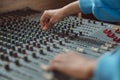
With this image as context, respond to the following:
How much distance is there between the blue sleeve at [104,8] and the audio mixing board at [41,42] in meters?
0.06

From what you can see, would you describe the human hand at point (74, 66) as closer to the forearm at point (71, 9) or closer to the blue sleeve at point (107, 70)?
the blue sleeve at point (107, 70)

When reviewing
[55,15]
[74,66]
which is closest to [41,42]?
[55,15]

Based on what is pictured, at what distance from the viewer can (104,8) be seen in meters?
1.50

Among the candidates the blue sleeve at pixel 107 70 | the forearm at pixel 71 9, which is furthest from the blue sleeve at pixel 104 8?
the blue sleeve at pixel 107 70

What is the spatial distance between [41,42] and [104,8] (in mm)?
460

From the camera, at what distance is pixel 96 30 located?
147 centimetres

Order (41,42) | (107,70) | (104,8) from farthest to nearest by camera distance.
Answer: (104,8), (41,42), (107,70)

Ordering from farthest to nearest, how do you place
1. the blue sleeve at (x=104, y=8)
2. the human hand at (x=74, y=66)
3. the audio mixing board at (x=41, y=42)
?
the blue sleeve at (x=104, y=8) < the audio mixing board at (x=41, y=42) < the human hand at (x=74, y=66)

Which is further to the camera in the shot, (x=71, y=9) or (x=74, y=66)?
(x=71, y=9)

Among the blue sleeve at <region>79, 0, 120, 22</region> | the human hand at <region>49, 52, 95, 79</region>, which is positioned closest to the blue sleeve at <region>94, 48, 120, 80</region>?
the human hand at <region>49, 52, 95, 79</region>

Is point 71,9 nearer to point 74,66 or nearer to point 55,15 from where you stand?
point 55,15

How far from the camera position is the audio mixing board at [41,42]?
3.16 feet

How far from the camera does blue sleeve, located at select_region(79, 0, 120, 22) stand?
1.49 metres

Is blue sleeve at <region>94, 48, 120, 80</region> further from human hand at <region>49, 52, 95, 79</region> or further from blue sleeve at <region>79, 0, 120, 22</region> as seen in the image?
blue sleeve at <region>79, 0, 120, 22</region>
